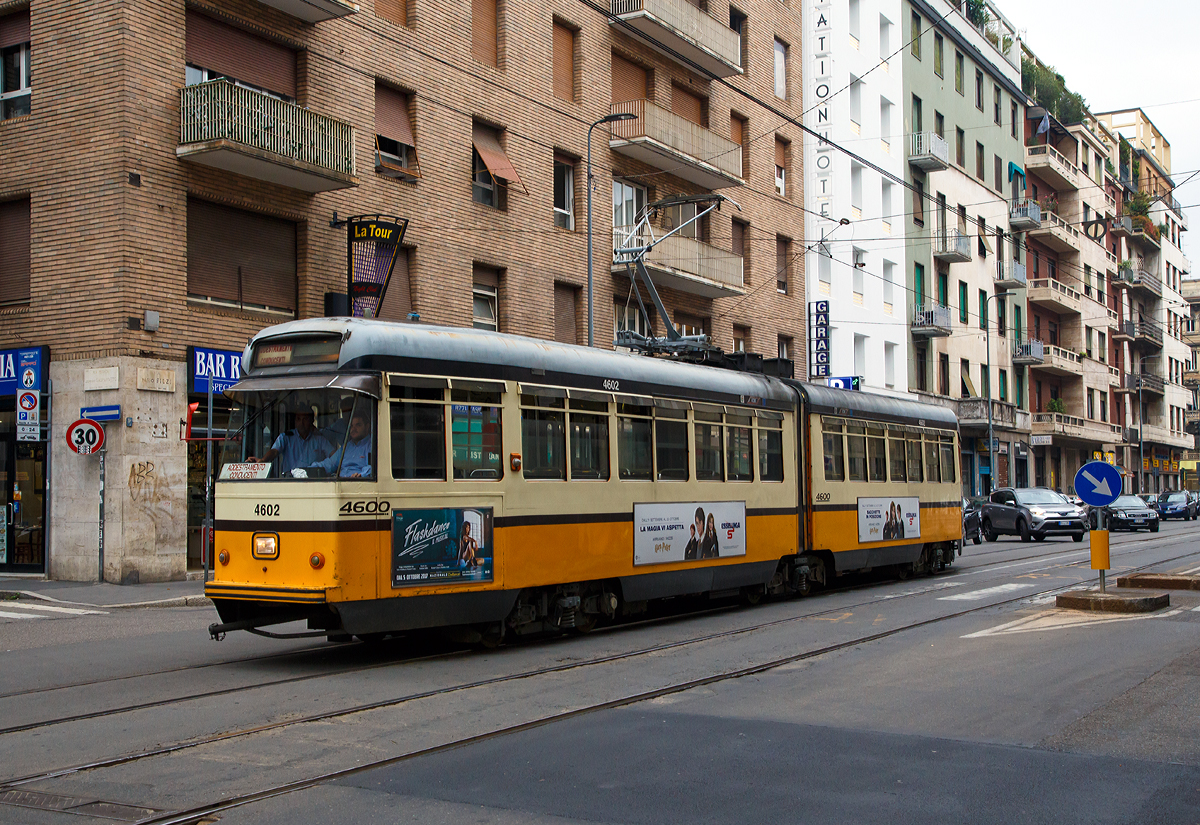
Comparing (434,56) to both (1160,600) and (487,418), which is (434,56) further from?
(1160,600)

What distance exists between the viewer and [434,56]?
23781 millimetres

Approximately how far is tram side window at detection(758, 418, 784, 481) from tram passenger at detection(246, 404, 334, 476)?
22.1ft

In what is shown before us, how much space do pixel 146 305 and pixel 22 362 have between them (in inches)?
101

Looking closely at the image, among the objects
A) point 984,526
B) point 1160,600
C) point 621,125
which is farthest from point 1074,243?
point 1160,600

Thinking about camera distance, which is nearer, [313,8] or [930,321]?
[313,8]

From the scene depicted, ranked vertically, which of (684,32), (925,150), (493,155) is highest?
(925,150)

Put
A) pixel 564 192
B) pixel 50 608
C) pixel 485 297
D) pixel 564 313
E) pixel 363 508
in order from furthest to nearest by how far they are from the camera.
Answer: pixel 564 192 < pixel 564 313 < pixel 485 297 < pixel 50 608 < pixel 363 508

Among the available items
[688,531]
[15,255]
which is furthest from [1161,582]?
[15,255]

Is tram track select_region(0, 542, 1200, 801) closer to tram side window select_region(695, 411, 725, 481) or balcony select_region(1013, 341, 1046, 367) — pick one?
tram side window select_region(695, 411, 725, 481)

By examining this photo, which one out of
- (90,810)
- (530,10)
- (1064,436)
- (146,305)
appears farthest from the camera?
(1064,436)

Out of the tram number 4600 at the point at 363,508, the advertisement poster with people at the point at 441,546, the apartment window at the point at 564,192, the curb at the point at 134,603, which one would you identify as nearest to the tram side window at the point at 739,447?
the advertisement poster with people at the point at 441,546

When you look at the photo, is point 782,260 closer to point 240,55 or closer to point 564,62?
point 564,62

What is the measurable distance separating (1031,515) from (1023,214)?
1070 inches

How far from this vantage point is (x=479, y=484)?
10.7 m
